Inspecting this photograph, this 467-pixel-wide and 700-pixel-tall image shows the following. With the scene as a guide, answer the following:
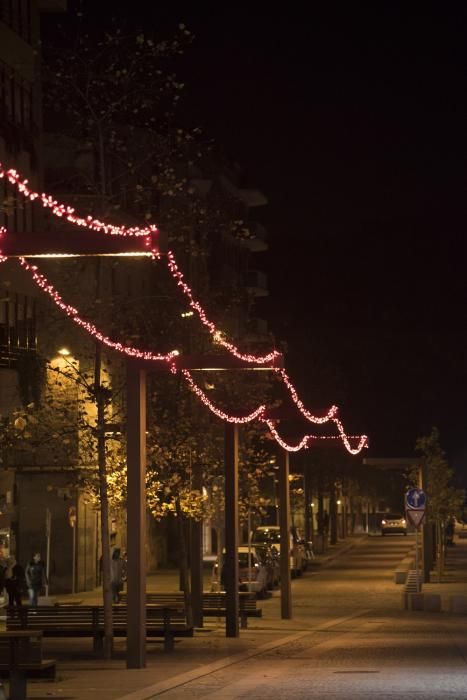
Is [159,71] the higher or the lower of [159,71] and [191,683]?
the higher

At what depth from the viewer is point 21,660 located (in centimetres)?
2023

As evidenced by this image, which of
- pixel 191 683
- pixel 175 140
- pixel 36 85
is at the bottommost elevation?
pixel 191 683

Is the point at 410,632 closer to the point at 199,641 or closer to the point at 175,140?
the point at 199,641

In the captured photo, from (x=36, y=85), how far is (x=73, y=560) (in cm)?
1623

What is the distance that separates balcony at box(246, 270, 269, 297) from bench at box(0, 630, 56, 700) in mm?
78290

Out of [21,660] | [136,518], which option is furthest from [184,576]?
[21,660]

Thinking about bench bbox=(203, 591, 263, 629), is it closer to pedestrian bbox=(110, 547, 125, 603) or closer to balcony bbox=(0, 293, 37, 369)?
pedestrian bbox=(110, 547, 125, 603)

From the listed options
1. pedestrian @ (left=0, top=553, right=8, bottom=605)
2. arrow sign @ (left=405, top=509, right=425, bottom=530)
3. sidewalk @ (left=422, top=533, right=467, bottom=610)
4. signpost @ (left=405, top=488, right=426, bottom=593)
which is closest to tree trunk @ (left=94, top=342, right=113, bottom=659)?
pedestrian @ (left=0, top=553, right=8, bottom=605)

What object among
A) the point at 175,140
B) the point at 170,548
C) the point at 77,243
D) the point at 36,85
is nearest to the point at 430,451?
the point at 170,548

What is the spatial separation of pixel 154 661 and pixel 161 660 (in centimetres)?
21

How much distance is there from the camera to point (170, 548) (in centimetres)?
7956

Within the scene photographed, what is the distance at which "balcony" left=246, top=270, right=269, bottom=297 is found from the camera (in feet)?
330

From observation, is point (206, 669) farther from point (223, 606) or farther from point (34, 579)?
point (34, 579)

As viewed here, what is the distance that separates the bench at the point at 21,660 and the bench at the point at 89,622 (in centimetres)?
655
